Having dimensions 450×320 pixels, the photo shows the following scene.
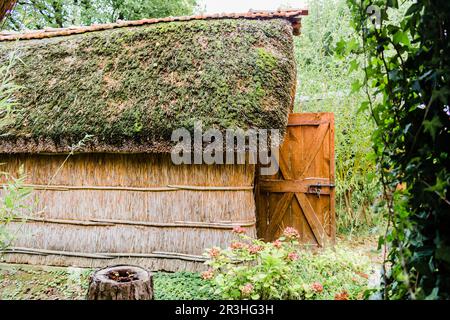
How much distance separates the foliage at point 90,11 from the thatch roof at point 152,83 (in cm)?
676

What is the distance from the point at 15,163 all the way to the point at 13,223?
95 cm

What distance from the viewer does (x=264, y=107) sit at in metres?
4.55

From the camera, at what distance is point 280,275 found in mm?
3400

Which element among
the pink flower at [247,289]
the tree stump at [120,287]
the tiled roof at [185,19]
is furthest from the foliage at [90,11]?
the tree stump at [120,287]

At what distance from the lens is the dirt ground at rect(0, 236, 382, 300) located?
4.41 m

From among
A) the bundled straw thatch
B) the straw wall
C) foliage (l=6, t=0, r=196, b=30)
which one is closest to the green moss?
the straw wall

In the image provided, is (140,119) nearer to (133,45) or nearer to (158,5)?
(133,45)

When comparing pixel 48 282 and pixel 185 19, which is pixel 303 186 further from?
pixel 48 282

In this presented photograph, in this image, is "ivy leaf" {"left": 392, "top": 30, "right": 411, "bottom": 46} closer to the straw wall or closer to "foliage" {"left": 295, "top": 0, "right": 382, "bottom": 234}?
the straw wall

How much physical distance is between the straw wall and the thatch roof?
416 mm

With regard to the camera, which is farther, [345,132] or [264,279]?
[345,132]

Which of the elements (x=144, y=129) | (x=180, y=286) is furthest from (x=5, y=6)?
(x=180, y=286)

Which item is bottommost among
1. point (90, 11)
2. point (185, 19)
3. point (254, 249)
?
point (254, 249)

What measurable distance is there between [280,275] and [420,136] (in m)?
2.44
